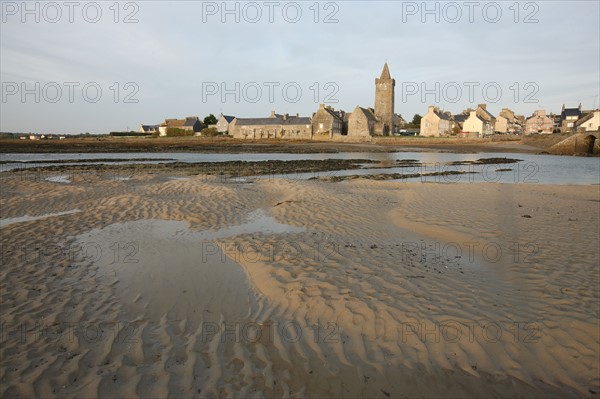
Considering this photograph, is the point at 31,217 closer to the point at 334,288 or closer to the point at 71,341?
the point at 71,341

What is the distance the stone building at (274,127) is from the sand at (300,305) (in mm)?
67711

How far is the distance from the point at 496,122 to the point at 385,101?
38.8 metres

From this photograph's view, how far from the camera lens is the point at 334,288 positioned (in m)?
5.68

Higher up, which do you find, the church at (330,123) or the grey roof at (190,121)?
the grey roof at (190,121)

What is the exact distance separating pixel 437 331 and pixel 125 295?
4.69m

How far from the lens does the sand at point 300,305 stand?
3652mm

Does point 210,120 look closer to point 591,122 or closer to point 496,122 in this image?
point 496,122

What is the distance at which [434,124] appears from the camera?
78.8 metres

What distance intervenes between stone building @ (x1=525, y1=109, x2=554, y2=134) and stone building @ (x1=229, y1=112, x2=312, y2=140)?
7081 centimetres

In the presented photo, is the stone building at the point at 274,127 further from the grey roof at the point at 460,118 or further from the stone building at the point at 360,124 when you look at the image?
the grey roof at the point at 460,118

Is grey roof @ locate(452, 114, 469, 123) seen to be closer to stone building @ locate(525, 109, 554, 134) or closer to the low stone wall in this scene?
stone building @ locate(525, 109, 554, 134)

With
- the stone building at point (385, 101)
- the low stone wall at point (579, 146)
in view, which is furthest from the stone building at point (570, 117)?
the low stone wall at point (579, 146)

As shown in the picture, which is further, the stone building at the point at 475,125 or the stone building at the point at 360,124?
the stone building at the point at 475,125

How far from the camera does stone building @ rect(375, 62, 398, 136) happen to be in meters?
81.6
